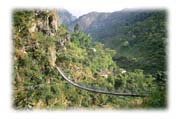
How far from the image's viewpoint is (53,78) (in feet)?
17.5

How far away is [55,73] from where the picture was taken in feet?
18.2

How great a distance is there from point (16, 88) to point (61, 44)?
10.9 ft

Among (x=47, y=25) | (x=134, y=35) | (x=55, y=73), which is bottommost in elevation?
(x=55, y=73)

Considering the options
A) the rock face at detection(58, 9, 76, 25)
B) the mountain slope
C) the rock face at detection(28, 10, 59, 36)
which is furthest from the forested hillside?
the mountain slope

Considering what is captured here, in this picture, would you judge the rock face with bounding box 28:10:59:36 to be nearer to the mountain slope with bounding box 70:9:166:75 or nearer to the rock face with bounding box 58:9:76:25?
the rock face with bounding box 58:9:76:25

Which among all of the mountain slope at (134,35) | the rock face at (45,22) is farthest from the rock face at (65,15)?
the mountain slope at (134,35)

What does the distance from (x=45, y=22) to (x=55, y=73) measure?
807mm

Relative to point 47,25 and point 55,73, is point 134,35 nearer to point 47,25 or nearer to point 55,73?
point 47,25

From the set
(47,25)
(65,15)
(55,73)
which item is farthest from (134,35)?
(55,73)

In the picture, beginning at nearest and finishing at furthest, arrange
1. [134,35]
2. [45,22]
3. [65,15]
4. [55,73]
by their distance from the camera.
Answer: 1. [55,73]
2. [45,22]
3. [65,15]
4. [134,35]

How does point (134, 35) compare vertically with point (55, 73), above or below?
above

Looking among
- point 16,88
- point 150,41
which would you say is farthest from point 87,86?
point 150,41
